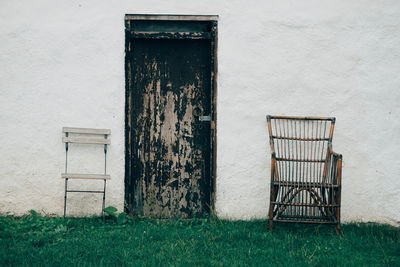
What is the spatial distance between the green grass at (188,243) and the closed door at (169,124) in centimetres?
37

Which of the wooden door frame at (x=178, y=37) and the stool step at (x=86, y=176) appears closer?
the stool step at (x=86, y=176)

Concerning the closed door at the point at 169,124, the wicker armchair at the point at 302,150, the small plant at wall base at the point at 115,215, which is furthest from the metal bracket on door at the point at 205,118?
the small plant at wall base at the point at 115,215

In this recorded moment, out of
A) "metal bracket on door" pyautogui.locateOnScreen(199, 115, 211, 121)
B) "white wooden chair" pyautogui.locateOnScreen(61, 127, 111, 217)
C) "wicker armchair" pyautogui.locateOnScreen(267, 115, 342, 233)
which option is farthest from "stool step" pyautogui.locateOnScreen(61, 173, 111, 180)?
"wicker armchair" pyautogui.locateOnScreen(267, 115, 342, 233)

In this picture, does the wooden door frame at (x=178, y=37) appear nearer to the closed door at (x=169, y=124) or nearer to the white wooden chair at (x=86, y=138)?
the closed door at (x=169, y=124)

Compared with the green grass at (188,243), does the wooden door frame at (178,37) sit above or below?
above

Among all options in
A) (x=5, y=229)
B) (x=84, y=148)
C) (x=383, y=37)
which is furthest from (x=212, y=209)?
(x=383, y=37)

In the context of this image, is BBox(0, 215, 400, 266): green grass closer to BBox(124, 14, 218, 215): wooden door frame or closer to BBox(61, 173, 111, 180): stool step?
BBox(61, 173, 111, 180): stool step

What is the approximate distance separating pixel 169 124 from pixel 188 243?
→ 1.66 metres

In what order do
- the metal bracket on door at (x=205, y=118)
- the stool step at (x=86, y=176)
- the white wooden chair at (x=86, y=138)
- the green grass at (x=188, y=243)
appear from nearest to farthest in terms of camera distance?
the green grass at (x=188, y=243), the stool step at (x=86, y=176), the white wooden chair at (x=86, y=138), the metal bracket on door at (x=205, y=118)

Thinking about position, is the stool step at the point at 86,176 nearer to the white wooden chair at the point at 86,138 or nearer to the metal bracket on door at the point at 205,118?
the white wooden chair at the point at 86,138

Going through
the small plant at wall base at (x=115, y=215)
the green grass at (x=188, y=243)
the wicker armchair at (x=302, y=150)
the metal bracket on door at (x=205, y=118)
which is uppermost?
the metal bracket on door at (x=205, y=118)

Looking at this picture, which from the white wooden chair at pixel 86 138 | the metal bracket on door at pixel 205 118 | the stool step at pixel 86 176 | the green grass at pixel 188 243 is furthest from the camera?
the metal bracket on door at pixel 205 118

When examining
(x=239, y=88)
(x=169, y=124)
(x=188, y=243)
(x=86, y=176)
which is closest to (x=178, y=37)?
(x=239, y=88)

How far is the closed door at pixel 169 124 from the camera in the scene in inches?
227
